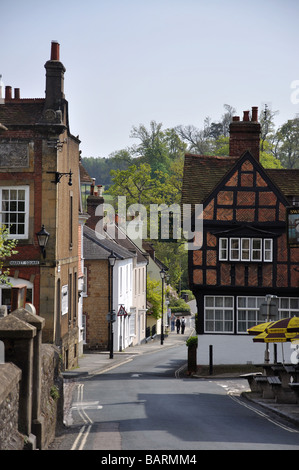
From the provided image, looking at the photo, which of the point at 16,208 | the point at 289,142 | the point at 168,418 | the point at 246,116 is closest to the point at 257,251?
the point at 246,116

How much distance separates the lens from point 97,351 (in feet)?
154

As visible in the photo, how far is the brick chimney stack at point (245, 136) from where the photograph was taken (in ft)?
130

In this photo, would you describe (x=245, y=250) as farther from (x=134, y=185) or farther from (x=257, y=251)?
(x=134, y=185)

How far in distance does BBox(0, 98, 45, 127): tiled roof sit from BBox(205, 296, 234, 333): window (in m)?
12.8

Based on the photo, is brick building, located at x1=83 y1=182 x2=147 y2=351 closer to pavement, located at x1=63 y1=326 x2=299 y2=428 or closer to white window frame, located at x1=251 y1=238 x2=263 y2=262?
pavement, located at x1=63 y1=326 x2=299 y2=428

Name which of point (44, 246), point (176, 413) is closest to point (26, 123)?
point (44, 246)

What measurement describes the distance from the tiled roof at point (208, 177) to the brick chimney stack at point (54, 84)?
35.4 ft

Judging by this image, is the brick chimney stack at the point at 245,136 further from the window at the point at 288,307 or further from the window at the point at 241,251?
the window at the point at 288,307

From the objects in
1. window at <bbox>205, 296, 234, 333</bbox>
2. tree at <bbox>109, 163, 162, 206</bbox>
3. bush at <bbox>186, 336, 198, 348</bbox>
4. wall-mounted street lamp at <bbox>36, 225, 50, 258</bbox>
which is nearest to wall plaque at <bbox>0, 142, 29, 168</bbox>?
wall-mounted street lamp at <bbox>36, 225, 50, 258</bbox>

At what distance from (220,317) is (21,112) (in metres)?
14.0

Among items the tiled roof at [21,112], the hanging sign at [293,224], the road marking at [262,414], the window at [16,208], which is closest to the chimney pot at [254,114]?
the tiled roof at [21,112]

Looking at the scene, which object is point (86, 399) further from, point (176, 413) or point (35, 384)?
point (35, 384)

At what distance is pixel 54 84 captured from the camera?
2956cm

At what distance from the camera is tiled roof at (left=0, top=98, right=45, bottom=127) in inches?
1148
